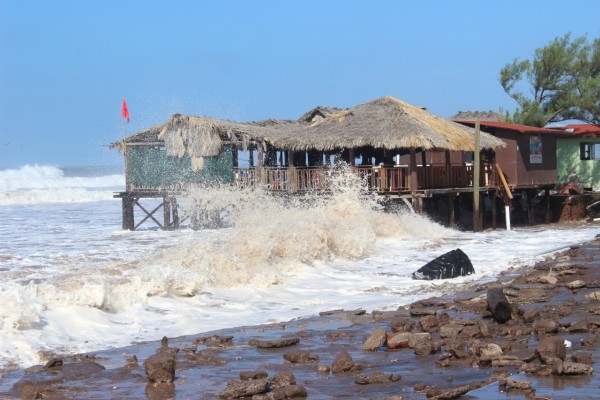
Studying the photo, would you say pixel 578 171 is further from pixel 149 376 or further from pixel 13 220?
pixel 149 376

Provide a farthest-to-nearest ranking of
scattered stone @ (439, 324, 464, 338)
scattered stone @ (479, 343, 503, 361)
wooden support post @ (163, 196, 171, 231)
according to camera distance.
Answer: wooden support post @ (163, 196, 171, 231), scattered stone @ (439, 324, 464, 338), scattered stone @ (479, 343, 503, 361)

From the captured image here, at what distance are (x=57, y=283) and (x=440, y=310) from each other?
7559mm

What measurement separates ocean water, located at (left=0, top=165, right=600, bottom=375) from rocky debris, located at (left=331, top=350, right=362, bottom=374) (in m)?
3.11

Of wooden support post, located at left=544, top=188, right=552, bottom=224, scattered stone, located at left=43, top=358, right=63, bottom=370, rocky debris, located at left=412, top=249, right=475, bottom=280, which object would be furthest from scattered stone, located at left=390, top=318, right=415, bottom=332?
wooden support post, located at left=544, top=188, right=552, bottom=224

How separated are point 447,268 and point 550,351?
795 centimetres

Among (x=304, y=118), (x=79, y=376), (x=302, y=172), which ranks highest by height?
(x=304, y=118)

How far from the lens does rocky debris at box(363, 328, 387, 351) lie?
29.9 feet

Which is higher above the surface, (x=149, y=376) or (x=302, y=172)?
(x=302, y=172)

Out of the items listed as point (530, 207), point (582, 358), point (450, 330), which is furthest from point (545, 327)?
point (530, 207)

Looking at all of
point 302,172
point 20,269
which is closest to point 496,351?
point 20,269

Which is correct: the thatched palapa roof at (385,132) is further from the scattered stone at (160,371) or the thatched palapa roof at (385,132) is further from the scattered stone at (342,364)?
the scattered stone at (160,371)

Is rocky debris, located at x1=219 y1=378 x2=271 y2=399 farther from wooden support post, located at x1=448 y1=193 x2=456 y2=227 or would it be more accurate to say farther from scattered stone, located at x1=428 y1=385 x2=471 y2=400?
wooden support post, located at x1=448 y1=193 x2=456 y2=227

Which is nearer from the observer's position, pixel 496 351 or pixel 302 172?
pixel 496 351

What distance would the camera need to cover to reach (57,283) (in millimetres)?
15820
